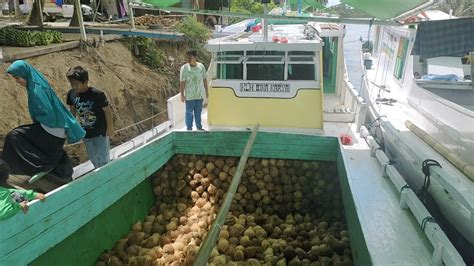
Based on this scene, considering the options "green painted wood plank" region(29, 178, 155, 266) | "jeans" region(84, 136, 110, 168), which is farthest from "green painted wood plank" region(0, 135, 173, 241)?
"green painted wood plank" region(29, 178, 155, 266)

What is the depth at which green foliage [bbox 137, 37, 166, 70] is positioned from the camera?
12.2 metres

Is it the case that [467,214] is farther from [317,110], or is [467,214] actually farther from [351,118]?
[351,118]

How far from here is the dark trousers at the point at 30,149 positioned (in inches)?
139

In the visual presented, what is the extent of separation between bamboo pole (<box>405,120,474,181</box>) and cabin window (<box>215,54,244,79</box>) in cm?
253

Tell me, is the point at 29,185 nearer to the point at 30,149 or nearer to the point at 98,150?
the point at 30,149

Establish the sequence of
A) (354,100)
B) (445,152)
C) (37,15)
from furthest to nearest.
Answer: (37,15)
(354,100)
(445,152)

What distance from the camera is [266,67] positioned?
578 centimetres

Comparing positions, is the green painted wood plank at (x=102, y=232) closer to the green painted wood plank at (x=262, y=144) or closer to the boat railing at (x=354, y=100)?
the green painted wood plank at (x=262, y=144)

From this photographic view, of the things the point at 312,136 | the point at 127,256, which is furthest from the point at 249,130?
the point at 127,256

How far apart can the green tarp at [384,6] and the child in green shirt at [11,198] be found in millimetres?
4085

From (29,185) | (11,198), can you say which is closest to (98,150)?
(29,185)

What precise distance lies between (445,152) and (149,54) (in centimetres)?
995

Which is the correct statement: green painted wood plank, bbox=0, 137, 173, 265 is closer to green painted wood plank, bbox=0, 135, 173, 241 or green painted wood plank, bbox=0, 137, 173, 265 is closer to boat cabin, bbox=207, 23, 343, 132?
green painted wood plank, bbox=0, 135, 173, 241

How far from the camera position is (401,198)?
3.75 meters
